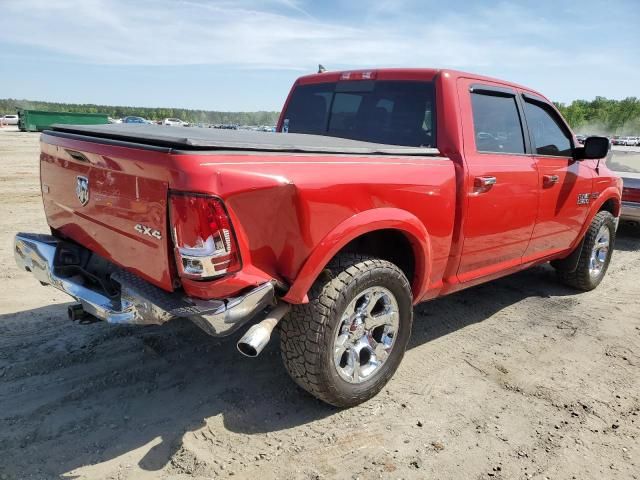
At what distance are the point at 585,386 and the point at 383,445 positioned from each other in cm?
159

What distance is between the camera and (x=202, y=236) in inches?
86.1

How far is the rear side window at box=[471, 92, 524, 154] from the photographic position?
356 cm

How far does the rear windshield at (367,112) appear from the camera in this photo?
11.5 ft

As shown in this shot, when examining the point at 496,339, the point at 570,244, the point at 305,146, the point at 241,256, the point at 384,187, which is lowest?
the point at 496,339

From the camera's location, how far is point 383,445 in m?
2.65

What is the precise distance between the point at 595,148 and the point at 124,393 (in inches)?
164

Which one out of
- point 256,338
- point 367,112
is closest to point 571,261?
point 367,112

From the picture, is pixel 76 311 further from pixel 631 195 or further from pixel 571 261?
pixel 631 195

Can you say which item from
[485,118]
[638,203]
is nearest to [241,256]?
[485,118]

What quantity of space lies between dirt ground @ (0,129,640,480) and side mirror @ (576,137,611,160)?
1.49 metres

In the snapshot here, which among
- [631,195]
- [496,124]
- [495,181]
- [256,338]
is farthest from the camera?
[631,195]

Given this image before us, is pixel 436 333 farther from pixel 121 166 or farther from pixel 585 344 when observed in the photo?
pixel 121 166

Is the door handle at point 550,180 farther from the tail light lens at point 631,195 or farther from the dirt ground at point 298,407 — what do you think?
the tail light lens at point 631,195

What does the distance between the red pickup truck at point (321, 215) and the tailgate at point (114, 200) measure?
10mm
